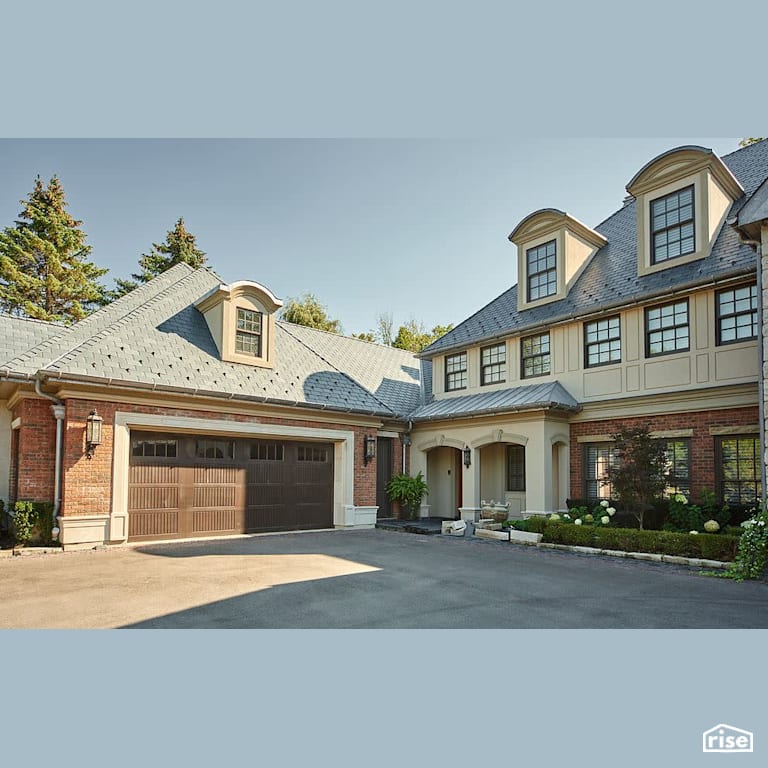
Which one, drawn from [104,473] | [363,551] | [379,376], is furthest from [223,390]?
[379,376]

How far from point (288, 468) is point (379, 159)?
26.7ft

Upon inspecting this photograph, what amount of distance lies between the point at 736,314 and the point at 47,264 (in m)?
31.2

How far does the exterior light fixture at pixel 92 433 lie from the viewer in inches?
460

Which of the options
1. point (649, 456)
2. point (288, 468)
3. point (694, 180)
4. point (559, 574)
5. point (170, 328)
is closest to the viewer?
point (559, 574)

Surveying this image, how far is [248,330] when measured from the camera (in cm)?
1550

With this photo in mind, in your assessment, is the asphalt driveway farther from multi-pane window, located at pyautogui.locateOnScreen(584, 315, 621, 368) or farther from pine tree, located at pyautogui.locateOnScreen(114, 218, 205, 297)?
pine tree, located at pyautogui.locateOnScreen(114, 218, 205, 297)

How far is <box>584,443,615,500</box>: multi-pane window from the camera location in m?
14.4

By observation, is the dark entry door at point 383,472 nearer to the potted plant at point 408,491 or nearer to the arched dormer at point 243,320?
the potted plant at point 408,491

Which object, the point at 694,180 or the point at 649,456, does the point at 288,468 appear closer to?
the point at 649,456

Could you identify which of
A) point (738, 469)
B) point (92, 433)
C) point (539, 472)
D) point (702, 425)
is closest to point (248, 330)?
point (92, 433)

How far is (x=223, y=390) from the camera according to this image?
13.8 metres

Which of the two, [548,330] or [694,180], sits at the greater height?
[694,180]

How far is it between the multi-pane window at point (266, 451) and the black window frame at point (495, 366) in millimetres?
6637

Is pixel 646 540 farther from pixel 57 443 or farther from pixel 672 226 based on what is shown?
A: pixel 57 443
